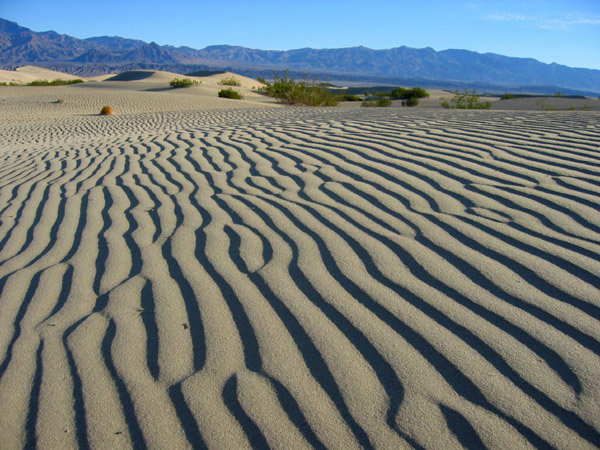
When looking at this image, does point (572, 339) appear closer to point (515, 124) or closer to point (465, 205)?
point (465, 205)

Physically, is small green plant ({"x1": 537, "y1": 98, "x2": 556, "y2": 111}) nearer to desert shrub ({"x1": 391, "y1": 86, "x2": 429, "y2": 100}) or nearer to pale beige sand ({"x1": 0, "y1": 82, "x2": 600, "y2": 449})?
desert shrub ({"x1": 391, "y1": 86, "x2": 429, "y2": 100})

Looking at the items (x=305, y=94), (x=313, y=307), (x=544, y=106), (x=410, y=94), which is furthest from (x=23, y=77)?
(x=313, y=307)

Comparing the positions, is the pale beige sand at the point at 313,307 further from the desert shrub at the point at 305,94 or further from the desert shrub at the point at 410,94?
the desert shrub at the point at 410,94

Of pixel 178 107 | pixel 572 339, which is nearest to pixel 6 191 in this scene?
pixel 572 339

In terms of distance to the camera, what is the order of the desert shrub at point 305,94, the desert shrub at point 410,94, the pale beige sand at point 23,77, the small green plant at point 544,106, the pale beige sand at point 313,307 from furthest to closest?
the pale beige sand at point 23,77
the desert shrub at point 410,94
the desert shrub at point 305,94
the small green plant at point 544,106
the pale beige sand at point 313,307

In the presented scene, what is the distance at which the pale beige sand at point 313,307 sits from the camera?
1533 mm

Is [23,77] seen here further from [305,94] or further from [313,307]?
[313,307]

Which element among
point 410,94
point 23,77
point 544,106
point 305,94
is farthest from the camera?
point 23,77

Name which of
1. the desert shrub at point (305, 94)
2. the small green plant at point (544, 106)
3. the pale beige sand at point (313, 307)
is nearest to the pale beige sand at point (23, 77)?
the desert shrub at point (305, 94)

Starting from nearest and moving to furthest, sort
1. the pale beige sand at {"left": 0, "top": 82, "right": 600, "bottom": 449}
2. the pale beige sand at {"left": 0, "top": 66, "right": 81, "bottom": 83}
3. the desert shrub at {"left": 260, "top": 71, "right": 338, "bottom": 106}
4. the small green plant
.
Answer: the pale beige sand at {"left": 0, "top": 82, "right": 600, "bottom": 449}, the small green plant, the desert shrub at {"left": 260, "top": 71, "right": 338, "bottom": 106}, the pale beige sand at {"left": 0, "top": 66, "right": 81, "bottom": 83}

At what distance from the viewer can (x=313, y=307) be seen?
212cm

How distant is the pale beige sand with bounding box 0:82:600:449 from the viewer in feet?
5.03

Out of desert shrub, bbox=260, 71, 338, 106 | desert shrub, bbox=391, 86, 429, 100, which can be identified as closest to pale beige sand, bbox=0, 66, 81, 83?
desert shrub, bbox=391, 86, 429, 100

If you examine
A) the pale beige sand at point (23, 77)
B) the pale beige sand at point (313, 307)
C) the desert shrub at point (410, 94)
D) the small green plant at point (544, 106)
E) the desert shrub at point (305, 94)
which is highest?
the pale beige sand at point (313, 307)
